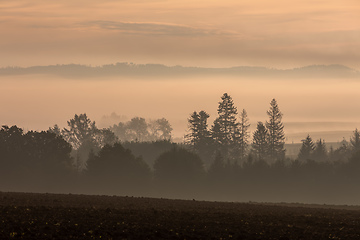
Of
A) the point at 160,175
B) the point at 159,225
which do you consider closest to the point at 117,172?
the point at 160,175

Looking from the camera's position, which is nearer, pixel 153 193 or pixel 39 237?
pixel 39 237

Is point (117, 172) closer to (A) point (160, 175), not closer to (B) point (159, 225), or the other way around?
(A) point (160, 175)

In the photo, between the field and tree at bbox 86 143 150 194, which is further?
tree at bbox 86 143 150 194

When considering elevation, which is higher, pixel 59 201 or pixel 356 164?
pixel 356 164

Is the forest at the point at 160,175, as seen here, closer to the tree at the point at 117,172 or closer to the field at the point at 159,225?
the tree at the point at 117,172

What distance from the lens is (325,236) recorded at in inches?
1972

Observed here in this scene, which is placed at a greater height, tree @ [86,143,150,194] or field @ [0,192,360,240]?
tree @ [86,143,150,194]

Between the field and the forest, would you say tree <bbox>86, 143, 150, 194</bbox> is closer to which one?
the forest

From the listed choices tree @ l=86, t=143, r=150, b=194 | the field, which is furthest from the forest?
the field

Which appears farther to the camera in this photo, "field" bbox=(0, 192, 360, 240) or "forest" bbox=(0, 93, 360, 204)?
"forest" bbox=(0, 93, 360, 204)

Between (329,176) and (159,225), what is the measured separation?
12025cm

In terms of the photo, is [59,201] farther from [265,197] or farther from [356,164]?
[356,164]

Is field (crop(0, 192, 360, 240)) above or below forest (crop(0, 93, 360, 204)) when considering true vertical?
below

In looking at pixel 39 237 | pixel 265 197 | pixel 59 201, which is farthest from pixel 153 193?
pixel 39 237
